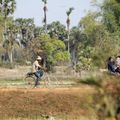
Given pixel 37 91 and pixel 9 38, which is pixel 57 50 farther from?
pixel 37 91

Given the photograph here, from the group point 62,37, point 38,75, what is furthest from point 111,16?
point 62,37

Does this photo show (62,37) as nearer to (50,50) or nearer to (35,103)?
(50,50)

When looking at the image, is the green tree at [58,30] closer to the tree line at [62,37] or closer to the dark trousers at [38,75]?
the tree line at [62,37]

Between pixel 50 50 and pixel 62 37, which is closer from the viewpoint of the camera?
pixel 50 50

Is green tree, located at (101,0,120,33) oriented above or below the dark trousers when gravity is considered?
above

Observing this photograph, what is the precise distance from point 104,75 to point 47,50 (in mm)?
54236

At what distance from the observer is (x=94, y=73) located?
7.09 m

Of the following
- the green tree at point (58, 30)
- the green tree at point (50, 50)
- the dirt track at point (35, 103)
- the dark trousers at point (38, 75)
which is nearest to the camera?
the dirt track at point (35, 103)

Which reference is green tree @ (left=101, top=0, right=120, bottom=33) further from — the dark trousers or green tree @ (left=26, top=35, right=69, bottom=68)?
the dark trousers

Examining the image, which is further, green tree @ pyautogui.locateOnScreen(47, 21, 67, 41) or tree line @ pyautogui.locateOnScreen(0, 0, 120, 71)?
green tree @ pyautogui.locateOnScreen(47, 21, 67, 41)

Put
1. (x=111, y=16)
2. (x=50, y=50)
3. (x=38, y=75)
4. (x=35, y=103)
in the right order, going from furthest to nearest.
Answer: (x=50, y=50)
(x=111, y=16)
(x=38, y=75)
(x=35, y=103)

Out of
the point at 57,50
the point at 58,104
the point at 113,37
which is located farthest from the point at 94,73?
the point at 57,50

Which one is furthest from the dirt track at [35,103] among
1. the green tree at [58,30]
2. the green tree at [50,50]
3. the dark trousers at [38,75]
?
the green tree at [58,30]

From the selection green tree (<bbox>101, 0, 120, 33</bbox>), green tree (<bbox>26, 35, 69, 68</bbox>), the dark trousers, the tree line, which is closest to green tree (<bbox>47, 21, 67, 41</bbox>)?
the tree line
